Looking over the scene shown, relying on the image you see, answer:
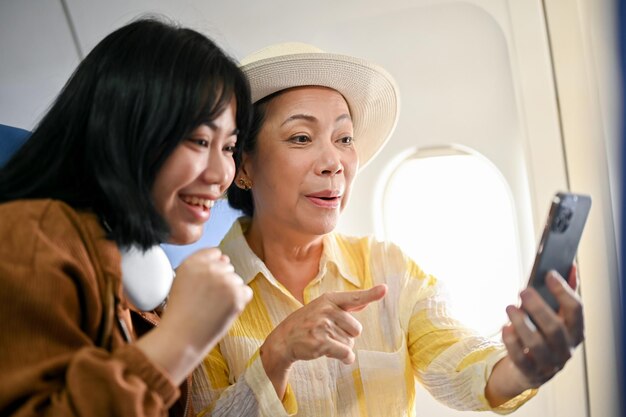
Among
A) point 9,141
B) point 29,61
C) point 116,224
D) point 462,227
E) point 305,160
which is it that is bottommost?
point 462,227

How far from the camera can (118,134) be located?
1.27 metres

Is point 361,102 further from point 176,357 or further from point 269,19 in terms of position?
point 176,357

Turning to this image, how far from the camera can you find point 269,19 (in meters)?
2.43

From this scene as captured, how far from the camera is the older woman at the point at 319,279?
67.1 inches

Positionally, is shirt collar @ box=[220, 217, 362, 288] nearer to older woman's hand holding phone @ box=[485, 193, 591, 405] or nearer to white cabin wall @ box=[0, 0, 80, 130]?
older woman's hand holding phone @ box=[485, 193, 591, 405]

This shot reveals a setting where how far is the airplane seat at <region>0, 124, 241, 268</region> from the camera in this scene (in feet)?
6.18

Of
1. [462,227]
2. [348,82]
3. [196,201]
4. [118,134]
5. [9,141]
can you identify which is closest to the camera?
[118,134]

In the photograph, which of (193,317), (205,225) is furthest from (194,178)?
(205,225)

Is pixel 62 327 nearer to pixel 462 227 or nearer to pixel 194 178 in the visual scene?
pixel 194 178

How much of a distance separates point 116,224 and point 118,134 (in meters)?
0.16

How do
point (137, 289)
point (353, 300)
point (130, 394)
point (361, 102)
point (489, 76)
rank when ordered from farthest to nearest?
point (489, 76) → point (361, 102) → point (353, 300) → point (137, 289) → point (130, 394)

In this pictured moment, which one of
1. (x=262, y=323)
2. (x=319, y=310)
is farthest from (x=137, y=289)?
(x=262, y=323)

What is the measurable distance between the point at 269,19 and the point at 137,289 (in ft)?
4.53

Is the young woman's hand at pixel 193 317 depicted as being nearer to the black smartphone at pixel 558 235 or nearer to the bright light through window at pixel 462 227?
the black smartphone at pixel 558 235
